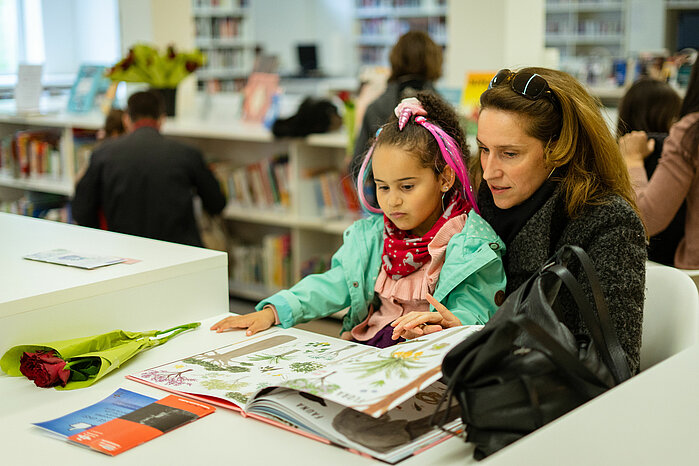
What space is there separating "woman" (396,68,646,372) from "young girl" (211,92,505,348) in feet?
0.31

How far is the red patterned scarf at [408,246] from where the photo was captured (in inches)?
67.3

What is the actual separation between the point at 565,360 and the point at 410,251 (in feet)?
2.39

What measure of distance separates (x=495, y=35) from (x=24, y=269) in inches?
128

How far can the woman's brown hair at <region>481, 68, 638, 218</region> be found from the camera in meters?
1.53

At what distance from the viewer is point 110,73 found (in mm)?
4957

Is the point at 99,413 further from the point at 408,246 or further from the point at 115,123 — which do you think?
the point at 115,123

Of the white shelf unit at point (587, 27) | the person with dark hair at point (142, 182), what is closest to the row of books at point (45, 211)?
the person with dark hair at point (142, 182)

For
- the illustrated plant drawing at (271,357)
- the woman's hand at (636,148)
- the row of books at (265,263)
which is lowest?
the row of books at (265,263)

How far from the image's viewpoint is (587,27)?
10.1 meters

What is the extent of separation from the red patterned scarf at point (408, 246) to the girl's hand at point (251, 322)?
0.28 m

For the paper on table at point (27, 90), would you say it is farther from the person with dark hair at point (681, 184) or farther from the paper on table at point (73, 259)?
the person with dark hair at point (681, 184)

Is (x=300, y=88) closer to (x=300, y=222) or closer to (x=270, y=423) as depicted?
(x=300, y=222)

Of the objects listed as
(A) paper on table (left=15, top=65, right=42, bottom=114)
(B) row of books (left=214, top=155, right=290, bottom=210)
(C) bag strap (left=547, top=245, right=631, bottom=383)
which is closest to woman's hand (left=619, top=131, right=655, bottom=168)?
(C) bag strap (left=547, top=245, right=631, bottom=383)

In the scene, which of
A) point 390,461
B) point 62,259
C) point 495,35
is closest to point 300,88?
point 495,35
